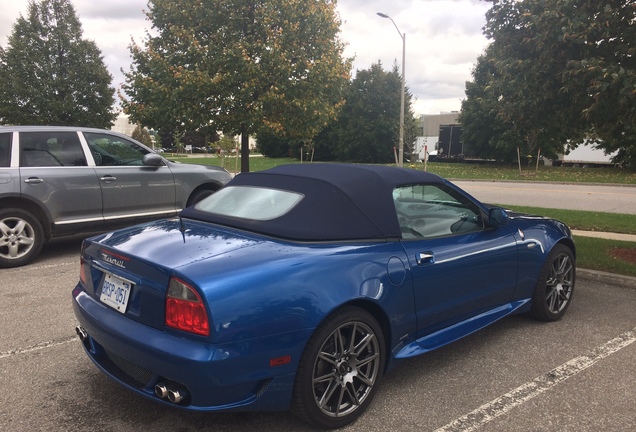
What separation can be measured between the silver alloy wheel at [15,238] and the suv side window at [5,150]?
27.7 inches

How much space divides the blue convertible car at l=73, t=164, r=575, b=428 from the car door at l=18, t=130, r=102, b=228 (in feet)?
12.3

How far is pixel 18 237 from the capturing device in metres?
6.34

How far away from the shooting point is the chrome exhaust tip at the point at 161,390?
2.42 m

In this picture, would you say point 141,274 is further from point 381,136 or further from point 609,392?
point 381,136

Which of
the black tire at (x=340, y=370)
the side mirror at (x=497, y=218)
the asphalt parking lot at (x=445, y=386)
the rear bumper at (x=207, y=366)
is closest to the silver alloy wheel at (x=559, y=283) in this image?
the asphalt parking lot at (x=445, y=386)

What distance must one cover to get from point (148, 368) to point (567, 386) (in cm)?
271

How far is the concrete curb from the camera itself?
232 inches

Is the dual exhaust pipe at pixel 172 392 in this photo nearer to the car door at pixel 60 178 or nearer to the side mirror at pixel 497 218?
the side mirror at pixel 497 218

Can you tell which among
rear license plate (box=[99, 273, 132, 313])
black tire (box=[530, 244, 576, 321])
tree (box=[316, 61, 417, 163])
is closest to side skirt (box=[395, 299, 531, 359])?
black tire (box=[530, 244, 576, 321])

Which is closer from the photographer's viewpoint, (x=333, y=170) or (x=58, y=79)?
(x=333, y=170)

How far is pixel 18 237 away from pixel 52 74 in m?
29.7

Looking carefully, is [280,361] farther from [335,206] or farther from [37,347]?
[37,347]

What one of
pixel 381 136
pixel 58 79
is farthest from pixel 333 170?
pixel 381 136

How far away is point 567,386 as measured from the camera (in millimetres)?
3338
